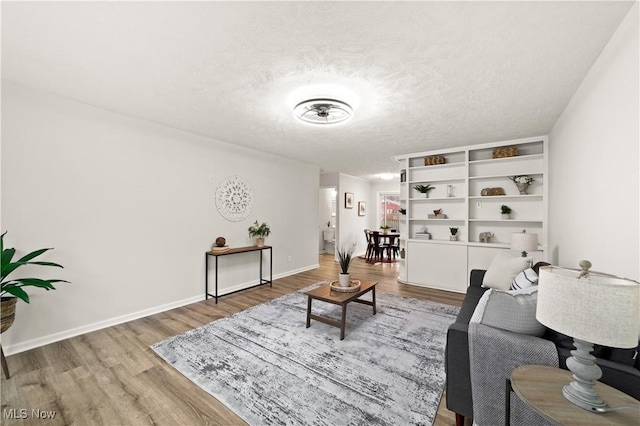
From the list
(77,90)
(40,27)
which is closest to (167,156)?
(77,90)

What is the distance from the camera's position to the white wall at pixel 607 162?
1484mm

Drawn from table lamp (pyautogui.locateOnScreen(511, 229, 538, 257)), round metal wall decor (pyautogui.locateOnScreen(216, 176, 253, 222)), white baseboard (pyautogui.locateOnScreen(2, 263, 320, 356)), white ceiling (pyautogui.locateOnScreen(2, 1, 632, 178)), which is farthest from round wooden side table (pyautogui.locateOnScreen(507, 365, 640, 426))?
round metal wall decor (pyautogui.locateOnScreen(216, 176, 253, 222))

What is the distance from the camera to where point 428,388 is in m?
2.00

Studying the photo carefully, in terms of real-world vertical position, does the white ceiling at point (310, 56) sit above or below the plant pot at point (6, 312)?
above

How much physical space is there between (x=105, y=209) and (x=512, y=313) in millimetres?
3876

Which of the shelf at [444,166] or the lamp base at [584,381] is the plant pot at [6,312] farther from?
the shelf at [444,166]

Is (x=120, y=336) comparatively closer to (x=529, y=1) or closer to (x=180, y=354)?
(x=180, y=354)

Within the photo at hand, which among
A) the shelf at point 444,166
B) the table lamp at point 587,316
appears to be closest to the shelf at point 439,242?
the shelf at point 444,166

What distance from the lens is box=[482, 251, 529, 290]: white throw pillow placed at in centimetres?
276

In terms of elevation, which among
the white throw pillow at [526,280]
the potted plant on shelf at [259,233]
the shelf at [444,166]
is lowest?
the white throw pillow at [526,280]

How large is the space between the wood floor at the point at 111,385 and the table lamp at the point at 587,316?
3.10 ft

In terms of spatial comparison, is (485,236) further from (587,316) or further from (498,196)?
(587,316)

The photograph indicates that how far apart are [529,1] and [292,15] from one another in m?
1.27

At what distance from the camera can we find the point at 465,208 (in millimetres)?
4562
